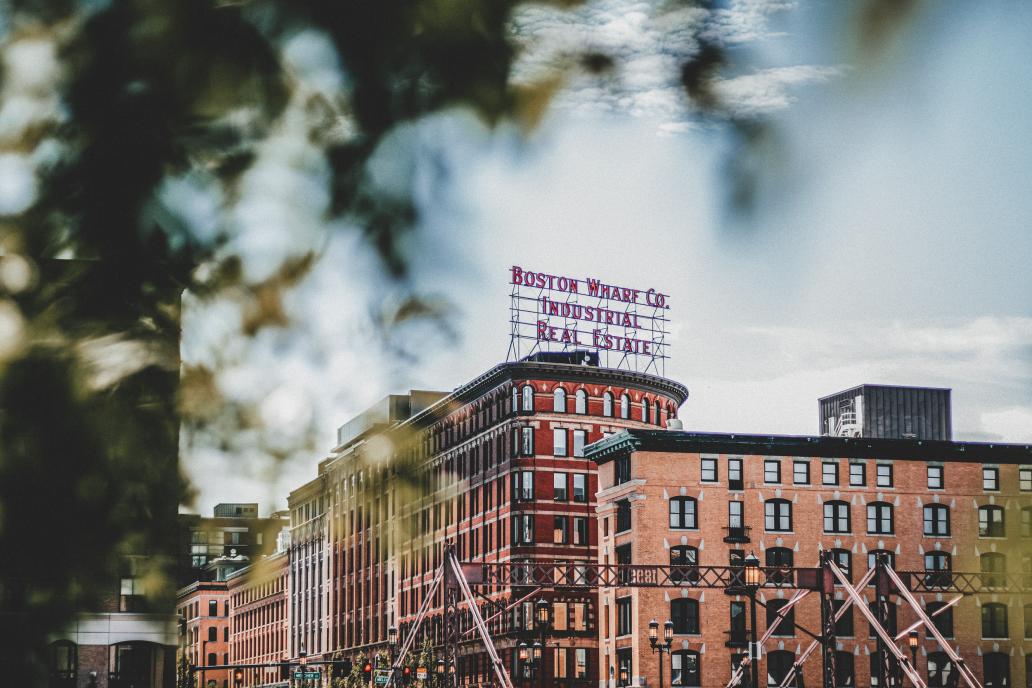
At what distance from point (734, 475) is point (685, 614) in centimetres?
1101

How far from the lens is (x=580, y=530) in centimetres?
12050

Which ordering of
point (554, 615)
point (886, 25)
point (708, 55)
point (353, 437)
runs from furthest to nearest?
1. point (554, 615)
2. point (353, 437)
3. point (708, 55)
4. point (886, 25)

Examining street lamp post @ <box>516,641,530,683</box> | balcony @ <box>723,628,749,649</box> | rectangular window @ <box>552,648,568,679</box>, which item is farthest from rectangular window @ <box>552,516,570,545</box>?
balcony @ <box>723,628,749,649</box>

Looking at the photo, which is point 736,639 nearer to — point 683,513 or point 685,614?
point 685,614

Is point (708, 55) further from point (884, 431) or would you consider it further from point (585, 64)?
point (884, 431)

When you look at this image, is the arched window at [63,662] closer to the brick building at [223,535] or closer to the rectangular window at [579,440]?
the brick building at [223,535]

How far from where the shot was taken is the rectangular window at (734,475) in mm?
106312

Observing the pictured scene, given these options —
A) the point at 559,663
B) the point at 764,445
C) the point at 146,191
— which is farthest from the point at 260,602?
the point at 559,663

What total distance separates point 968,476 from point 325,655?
4737 mm

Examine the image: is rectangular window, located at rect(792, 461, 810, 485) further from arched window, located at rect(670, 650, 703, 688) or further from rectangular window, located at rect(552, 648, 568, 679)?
rectangular window, located at rect(552, 648, 568, 679)

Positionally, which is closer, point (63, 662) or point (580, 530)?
point (63, 662)

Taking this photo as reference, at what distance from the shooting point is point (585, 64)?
4.90m

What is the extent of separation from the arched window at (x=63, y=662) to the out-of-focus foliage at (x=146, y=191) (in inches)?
3.1

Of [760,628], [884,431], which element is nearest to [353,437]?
[760,628]
